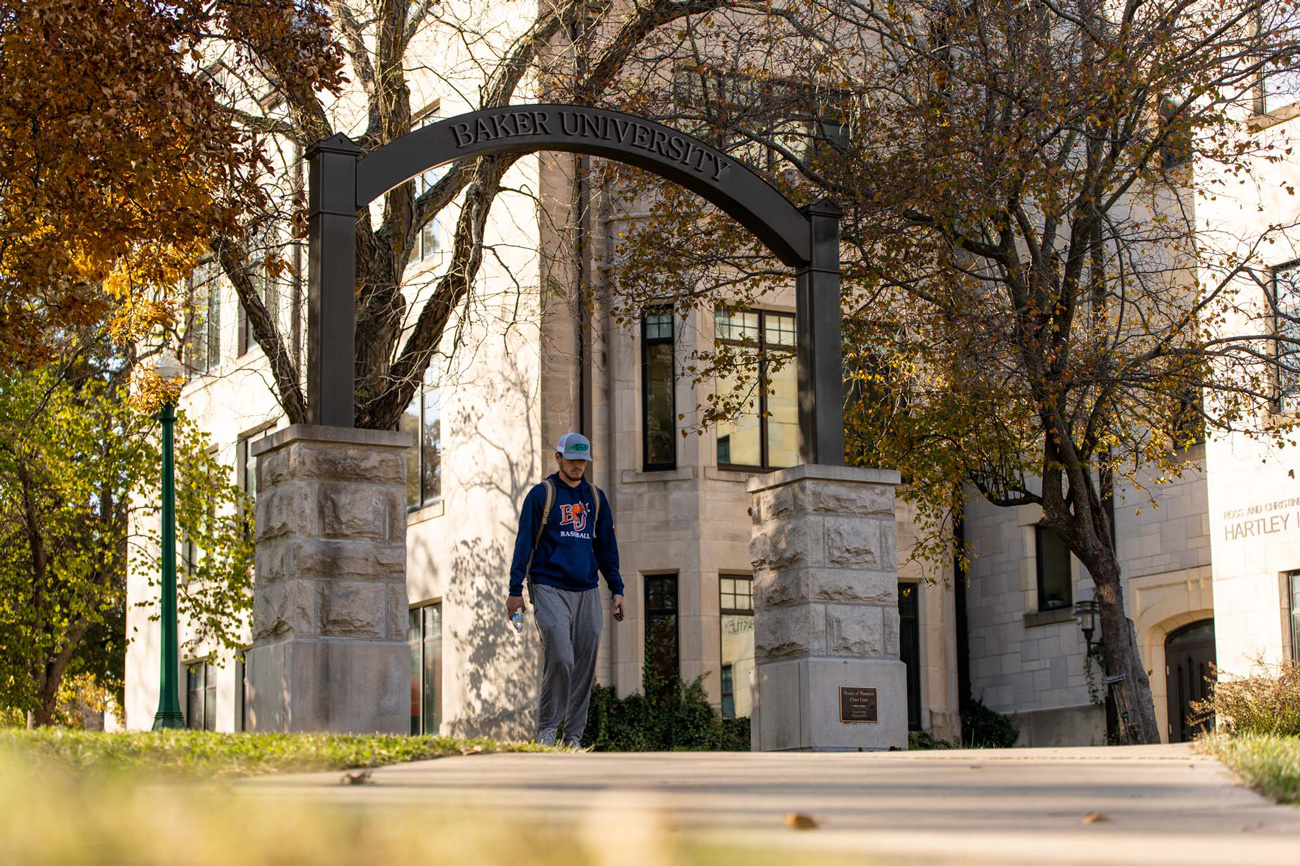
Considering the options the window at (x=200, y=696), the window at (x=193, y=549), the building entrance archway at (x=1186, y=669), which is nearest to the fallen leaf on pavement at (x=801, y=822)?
the building entrance archway at (x=1186, y=669)

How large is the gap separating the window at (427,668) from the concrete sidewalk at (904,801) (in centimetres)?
1829

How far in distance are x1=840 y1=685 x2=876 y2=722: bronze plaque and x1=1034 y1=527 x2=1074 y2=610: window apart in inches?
607

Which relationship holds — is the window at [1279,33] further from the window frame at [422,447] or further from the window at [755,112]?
the window frame at [422,447]

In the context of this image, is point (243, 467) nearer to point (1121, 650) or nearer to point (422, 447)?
point (422, 447)

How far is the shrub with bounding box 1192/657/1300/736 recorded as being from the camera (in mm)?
12531

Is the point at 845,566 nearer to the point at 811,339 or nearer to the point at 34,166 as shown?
the point at 811,339

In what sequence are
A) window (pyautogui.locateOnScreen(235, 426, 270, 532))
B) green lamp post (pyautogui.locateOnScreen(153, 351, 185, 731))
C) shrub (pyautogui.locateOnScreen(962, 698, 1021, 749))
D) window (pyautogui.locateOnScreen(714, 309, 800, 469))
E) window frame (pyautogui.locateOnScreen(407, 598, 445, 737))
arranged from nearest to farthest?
green lamp post (pyautogui.locateOnScreen(153, 351, 185, 731)) → window (pyautogui.locateOnScreen(714, 309, 800, 469)) → window frame (pyautogui.locateOnScreen(407, 598, 445, 737)) → shrub (pyautogui.locateOnScreen(962, 698, 1021, 749)) → window (pyautogui.locateOnScreen(235, 426, 270, 532))

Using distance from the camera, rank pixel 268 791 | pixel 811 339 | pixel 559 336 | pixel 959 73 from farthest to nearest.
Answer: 1. pixel 559 336
2. pixel 959 73
3. pixel 811 339
4. pixel 268 791

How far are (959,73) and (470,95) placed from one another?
10664mm

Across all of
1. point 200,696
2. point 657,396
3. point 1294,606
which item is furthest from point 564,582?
point 200,696

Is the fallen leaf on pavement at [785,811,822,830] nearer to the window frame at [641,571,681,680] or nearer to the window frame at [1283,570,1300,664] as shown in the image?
the window frame at [1283,570,1300,664]

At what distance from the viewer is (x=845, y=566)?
1161 cm

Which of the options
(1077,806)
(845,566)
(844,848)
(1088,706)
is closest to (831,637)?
(845,566)

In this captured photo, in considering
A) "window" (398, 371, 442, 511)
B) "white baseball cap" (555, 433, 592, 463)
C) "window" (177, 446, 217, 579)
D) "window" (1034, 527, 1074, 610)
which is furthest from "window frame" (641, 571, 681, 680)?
"white baseball cap" (555, 433, 592, 463)
